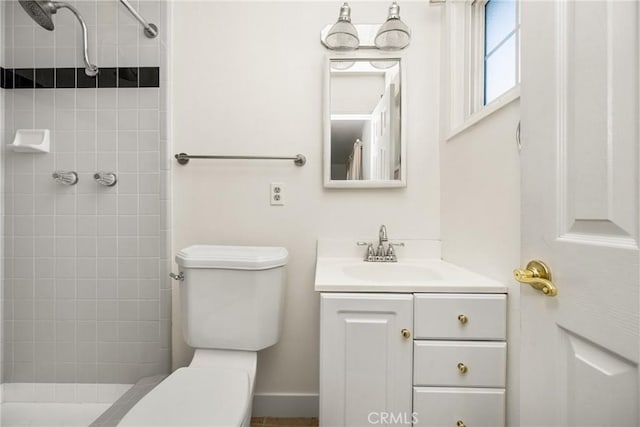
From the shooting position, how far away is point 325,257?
1.42 metres

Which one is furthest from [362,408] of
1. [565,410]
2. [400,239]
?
[400,239]

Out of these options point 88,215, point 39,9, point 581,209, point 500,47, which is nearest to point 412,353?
point 581,209

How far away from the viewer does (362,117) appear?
55.7 inches

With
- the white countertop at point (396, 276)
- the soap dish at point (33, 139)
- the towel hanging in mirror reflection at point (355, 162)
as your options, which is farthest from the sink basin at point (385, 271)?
the soap dish at point (33, 139)

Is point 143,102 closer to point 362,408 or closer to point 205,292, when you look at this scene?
point 205,292

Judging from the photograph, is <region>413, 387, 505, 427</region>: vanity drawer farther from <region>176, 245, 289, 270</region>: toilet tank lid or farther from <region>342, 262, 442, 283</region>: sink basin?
<region>176, 245, 289, 270</region>: toilet tank lid

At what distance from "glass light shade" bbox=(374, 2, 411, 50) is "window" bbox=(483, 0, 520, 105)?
1.18 feet

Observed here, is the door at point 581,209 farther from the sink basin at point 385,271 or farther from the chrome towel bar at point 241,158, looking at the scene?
the chrome towel bar at point 241,158

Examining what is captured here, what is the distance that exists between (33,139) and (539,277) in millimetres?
2049

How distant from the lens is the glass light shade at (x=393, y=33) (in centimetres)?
119

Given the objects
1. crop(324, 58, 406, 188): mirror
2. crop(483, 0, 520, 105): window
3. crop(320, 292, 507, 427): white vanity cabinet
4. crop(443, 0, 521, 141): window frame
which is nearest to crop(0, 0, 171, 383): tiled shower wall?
crop(324, 58, 406, 188): mirror

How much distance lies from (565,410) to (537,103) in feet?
1.86

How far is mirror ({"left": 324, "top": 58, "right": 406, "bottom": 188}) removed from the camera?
4.64ft

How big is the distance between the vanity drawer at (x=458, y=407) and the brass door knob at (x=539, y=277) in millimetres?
602
